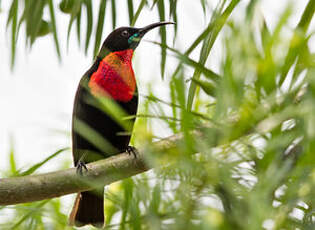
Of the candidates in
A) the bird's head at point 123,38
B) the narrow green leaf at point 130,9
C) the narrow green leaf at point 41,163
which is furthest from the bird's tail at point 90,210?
the narrow green leaf at point 130,9

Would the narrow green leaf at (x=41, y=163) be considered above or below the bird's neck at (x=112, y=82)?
below

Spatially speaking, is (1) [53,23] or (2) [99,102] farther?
(2) [99,102]

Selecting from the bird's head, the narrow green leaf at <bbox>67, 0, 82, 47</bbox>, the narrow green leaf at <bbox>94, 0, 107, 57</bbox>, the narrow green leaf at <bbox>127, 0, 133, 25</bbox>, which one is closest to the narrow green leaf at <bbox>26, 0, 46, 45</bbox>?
the narrow green leaf at <bbox>67, 0, 82, 47</bbox>

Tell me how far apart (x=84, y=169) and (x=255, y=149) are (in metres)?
1.00

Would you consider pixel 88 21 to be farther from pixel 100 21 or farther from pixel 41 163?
pixel 41 163

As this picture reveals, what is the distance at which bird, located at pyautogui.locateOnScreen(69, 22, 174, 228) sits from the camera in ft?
8.45

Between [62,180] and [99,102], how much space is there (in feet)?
2.41

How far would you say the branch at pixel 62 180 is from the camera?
5.65ft

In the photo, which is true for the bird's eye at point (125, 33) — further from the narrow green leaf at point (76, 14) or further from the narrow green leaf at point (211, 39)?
the narrow green leaf at point (211, 39)

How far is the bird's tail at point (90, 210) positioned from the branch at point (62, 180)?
30.0 inches

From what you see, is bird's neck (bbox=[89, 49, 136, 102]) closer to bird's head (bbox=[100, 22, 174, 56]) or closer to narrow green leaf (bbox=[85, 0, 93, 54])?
bird's head (bbox=[100, 22, 174, 56])


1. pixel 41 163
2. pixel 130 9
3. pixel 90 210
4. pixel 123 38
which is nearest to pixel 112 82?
pixel 123 38

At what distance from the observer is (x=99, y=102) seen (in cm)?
248

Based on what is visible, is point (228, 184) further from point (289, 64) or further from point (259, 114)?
point (289, 64)
